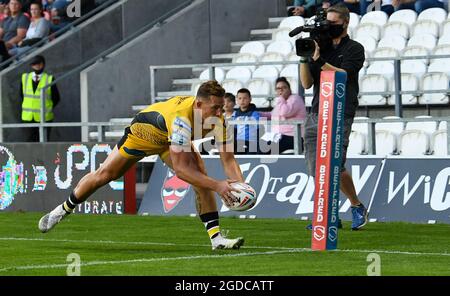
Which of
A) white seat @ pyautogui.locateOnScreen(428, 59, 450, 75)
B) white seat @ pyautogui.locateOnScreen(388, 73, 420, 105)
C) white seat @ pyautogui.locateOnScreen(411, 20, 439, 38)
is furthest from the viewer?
white seat @ pyautogui.locateOnScreen(411, 20, 439, 38)

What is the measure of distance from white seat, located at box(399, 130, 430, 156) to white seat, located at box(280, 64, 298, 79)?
370 centimetres

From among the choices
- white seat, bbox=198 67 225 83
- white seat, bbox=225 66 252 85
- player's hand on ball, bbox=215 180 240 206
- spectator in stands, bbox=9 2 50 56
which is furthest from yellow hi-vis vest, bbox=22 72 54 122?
player's hand on ball, bbox=215 180 240 206

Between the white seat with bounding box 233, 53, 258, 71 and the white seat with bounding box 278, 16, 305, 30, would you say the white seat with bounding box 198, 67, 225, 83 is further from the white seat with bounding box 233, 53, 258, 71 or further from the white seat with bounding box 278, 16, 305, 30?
the white seat with bounding box 278, 16, 305, 30

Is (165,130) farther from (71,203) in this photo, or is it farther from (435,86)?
(435,86)

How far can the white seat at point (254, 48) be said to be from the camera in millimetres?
24791

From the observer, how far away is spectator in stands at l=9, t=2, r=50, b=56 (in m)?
27.2

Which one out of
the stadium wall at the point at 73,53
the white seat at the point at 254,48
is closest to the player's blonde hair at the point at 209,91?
the white seat at the point at 254,48

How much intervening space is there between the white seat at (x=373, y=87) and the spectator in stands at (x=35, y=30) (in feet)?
27.2

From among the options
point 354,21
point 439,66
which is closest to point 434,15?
point 354,21

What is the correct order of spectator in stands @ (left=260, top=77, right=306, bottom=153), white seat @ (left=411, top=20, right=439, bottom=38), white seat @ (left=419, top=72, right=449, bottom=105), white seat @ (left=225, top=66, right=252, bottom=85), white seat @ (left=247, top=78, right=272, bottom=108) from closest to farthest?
1. spectator in stands @ (left=260, top=77, right=306, bottom=153)
2. white seat @ (left=419, top=72, right=449, bottom=105)
3. white seat @ (left=411, top=20, right=439, bottom=38)
4. white seat @ (left=247, top=78, right=272, bottom=108)
5. white seat @ (left=225, top=66, right=252, bottom=85)

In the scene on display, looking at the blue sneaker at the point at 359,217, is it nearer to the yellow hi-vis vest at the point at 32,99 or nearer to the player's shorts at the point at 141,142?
the player's shorts at the point at 141,142

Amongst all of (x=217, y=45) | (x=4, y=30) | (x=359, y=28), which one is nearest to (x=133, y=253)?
(x=359, y=28)
